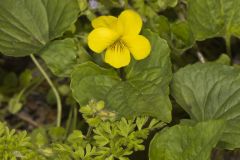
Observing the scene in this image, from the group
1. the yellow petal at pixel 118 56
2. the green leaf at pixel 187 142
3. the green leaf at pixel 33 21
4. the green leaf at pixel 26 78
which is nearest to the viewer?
the green leaf at pixel 187 142

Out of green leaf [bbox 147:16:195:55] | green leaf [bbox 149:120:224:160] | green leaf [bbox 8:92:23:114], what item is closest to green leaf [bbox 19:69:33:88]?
green leaf [bbox 8:92:23:114]

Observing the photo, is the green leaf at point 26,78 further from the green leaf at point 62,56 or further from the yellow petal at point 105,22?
the yellow petal at point 105,22

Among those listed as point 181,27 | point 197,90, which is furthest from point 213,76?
point 181,27

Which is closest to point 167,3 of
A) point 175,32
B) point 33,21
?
point 175,32

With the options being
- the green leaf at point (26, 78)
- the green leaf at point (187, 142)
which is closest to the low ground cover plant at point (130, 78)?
the green leaf at point (187, 142)

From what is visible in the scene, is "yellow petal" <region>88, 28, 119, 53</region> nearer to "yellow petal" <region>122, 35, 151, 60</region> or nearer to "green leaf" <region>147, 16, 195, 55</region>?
"yellow petal" <region>122, 35, 151, 60</region>
